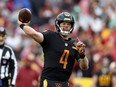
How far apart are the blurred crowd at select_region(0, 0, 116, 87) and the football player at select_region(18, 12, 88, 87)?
628 cm

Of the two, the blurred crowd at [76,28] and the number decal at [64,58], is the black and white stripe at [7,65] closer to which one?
the number decal at [64,58]

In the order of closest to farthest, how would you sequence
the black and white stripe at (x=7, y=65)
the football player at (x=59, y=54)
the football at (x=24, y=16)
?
the football at (x=24, y=16)
the football player at (x=59, y=54)
the black and white stripe at (x=7, y=65)

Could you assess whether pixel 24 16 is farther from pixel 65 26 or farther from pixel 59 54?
pixel 59 54

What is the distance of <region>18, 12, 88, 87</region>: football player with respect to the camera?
11102 mm

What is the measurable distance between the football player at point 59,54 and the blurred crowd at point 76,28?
6.28 m

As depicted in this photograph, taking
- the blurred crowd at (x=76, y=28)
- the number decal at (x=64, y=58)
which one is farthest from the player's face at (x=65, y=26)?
the blurred crowd at (x=76, y=28)

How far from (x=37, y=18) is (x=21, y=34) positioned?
1.86 m

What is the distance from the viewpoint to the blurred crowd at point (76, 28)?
19.0m

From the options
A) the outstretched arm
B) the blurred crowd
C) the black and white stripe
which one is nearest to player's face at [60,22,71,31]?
the outstretched arm

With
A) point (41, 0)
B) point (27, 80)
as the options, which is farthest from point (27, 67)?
point (41, 0)

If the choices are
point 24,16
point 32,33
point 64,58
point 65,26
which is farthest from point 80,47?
point 24,16

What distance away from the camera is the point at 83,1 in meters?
A: 23.0

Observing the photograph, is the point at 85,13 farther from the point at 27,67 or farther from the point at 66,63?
the point at 66,63

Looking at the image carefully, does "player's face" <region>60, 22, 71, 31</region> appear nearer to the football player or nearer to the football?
the football player
